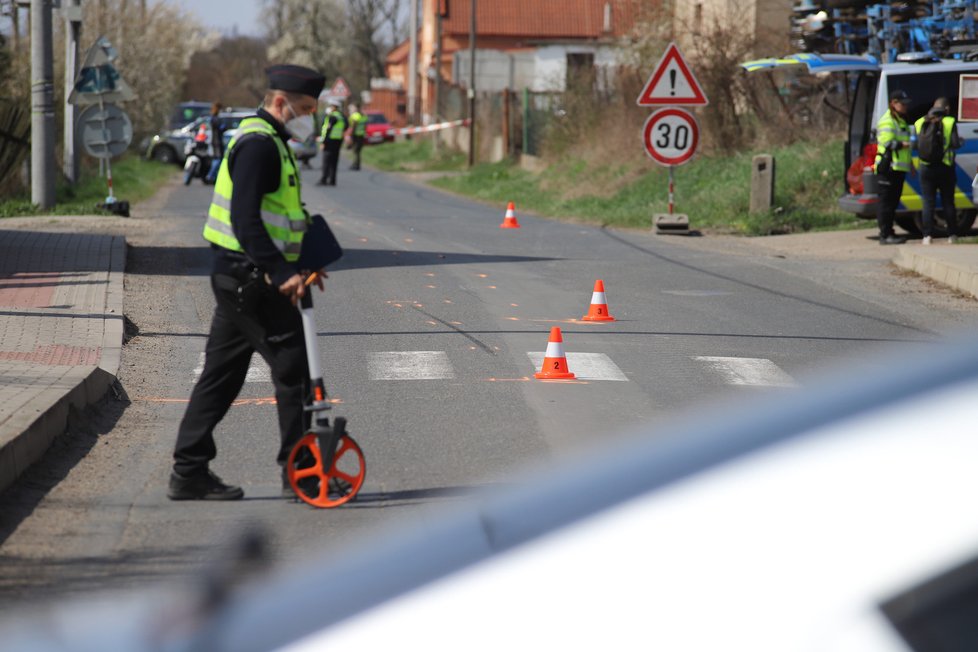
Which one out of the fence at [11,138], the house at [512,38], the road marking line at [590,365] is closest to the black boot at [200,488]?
the road marking line at [590,365]

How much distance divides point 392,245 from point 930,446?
56.4ft

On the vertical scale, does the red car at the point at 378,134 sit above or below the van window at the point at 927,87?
below

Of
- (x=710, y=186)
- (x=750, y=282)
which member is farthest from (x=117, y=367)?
(x=710, y=186)

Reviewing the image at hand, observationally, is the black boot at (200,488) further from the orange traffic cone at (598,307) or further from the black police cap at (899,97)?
the black police cap at (899,97)

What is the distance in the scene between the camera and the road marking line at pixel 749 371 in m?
9.45

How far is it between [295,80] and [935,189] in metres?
13.1

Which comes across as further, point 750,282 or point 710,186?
point 710,186

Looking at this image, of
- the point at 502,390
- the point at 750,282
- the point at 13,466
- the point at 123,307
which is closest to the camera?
the point at 13,466

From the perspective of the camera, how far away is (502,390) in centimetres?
920

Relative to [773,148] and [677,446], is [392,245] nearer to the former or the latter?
[773,148]

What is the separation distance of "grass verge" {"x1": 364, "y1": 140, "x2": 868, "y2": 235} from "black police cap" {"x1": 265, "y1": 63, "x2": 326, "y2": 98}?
51.4 ft

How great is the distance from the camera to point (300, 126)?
646cm

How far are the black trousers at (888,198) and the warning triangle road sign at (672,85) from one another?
3.24 metres

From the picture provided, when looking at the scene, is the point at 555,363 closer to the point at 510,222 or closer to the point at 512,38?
the point at 510,222
